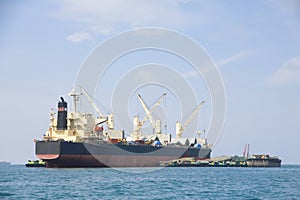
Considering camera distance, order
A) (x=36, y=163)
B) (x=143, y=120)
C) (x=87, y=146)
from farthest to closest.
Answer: (x=143, y=120), (x=36, y=163), (x=87, y=146)

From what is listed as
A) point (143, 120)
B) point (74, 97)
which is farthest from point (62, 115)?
point (143, 120)

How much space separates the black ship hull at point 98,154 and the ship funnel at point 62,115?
6.08 meters

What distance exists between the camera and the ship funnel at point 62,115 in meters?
72.6

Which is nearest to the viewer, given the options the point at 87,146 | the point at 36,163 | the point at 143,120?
the point at 87,146

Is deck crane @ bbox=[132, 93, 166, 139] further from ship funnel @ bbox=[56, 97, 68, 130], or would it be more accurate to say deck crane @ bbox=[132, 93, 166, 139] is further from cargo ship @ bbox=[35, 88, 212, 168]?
ship funnel @ bbox=[56, 97, 68, 130]

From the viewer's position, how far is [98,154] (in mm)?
70188

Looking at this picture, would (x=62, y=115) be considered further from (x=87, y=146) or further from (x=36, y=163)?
(x=36, y=163)

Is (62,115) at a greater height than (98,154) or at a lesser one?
greater

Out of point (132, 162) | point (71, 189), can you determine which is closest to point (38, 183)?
point (71, 189)

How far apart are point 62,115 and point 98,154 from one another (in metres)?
7.60

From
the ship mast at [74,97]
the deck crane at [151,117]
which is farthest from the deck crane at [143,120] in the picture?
the ship mast at [74,97]

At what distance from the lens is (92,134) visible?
2901 inches

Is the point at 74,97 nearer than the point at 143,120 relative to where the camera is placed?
Yes

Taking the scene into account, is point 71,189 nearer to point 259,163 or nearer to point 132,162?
point 132,162
